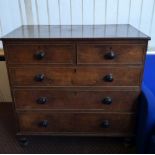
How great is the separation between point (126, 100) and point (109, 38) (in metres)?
0.49

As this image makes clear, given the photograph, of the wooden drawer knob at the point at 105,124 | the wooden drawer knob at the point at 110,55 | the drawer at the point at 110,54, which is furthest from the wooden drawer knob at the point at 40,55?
the wooden drawer knob at the point at 105,124

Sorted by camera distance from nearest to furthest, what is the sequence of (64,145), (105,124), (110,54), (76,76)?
(110,54)
(76,76)
(105,124)
(64,145)

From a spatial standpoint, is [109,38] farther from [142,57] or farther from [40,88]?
[40,88]

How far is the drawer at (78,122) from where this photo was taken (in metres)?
1.51

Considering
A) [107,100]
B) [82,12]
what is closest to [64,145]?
[107,100]

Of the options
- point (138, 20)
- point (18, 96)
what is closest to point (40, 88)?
point (18, 96)

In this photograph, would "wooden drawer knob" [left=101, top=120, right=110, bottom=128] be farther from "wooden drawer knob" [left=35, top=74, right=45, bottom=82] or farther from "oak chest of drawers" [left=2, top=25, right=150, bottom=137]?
"wooden drawer knob" [left=35, top=74, right=45, bottom=82]

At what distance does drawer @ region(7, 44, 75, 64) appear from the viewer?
1.30 meters

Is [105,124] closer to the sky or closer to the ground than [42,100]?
closer to the ground

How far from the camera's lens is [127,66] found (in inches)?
52.4

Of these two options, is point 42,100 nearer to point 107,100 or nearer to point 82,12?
point 107,100

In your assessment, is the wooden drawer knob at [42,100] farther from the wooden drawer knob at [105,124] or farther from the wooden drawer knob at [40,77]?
the wooden drawer knob at [105,124]

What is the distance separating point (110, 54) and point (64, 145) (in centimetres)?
91

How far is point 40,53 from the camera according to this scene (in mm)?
1304
